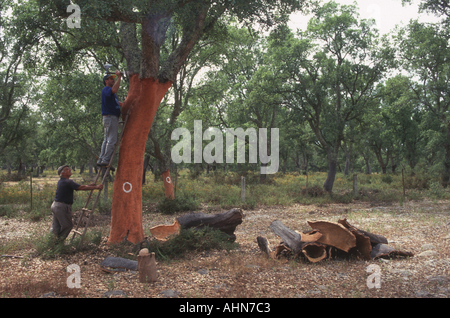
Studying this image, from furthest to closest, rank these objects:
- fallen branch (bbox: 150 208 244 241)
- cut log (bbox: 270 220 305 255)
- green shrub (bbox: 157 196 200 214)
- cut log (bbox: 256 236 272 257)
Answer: green shrub (bbox: 157 196 200 214) < fallen branch (bbox: 150 208 244 241) < cut log (bbox: 256 236 272 257) < cut log (bbox: 270 220 305 255)

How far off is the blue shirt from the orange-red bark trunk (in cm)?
38

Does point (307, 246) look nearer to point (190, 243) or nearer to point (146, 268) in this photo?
point (190, 243)

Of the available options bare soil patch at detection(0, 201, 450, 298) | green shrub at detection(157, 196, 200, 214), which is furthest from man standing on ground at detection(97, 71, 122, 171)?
green shrub at detection(157, 196, 200, 214)

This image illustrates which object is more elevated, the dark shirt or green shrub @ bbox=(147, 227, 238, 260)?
the dark shirt

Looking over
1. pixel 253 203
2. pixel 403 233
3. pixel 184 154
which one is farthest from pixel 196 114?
pixel 184 154

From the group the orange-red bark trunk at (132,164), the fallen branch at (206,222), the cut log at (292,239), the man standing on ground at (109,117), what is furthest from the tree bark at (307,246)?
the man standing on ground at (109,117)

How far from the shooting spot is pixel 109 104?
655 centimetres

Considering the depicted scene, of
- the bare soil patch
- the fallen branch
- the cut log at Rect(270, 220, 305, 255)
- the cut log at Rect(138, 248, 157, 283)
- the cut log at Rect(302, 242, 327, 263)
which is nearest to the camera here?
the bare soil patch

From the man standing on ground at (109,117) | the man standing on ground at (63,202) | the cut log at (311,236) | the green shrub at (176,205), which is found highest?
the man standing on ground at (109,117)

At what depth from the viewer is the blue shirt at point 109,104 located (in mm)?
6449

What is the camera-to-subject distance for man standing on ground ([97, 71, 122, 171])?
6355mm

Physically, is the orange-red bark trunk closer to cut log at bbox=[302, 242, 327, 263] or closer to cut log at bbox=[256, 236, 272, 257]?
cut log at bbox=[256, 236, 272, 257]

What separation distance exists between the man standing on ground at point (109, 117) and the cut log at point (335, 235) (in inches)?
172

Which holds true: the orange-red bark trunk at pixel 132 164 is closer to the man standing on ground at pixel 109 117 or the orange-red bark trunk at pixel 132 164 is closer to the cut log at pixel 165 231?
the man standing on ground at pixel 109 117
